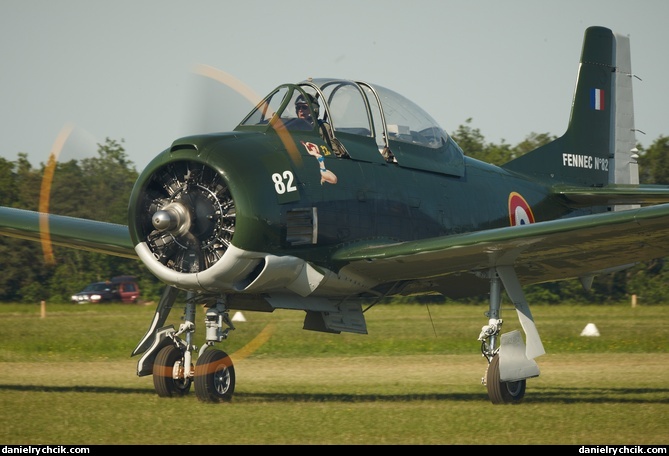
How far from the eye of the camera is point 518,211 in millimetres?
14680

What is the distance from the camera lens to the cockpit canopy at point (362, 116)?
463 inches

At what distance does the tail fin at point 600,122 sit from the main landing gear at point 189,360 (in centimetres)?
710

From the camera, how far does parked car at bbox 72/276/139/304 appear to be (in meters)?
43.8

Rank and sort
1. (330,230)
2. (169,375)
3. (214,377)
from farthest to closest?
1. (169,375)
2. (330,230)
3. (214,377)

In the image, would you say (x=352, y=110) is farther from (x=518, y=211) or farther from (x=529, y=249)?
(x=518, y=211)

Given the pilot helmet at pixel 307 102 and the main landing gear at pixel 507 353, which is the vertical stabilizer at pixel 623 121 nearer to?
the main landing gear at pixel 507 353

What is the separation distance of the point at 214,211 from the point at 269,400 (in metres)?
2.53

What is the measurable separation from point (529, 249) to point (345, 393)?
3.03 meters

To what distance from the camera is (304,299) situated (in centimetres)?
1191

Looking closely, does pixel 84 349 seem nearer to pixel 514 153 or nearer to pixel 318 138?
pixel 318 138

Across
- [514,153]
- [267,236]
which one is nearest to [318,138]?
[267,236]

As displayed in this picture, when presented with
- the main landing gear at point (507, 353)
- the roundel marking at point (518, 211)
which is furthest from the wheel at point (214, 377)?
the roundel marking at point (518, 211)

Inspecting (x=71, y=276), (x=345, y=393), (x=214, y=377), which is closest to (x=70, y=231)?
(x=214, y=377)

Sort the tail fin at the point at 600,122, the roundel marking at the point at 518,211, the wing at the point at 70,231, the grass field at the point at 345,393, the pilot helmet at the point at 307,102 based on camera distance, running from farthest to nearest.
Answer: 1. the tail fin at the point at 600,122
2. the roundel marking at the point at 518,211
3. the wing at the point at 70,231
4. the pilot helmet at the point at 307,102
5. the grass field at the point at 345,393
